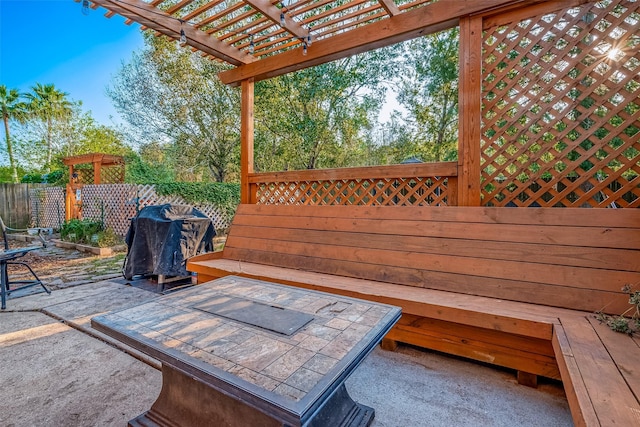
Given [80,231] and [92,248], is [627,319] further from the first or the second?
[80,231]

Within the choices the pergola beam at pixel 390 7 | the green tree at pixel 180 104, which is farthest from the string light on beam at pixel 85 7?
the green tree at pixel 180 104

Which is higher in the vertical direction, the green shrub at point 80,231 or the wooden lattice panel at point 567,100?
the wooden lattice panel at point 567,100

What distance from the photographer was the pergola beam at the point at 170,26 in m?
2.51

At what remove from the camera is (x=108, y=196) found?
6934 mm

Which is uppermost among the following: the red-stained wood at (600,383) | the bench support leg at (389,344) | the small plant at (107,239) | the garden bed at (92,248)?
the red-stained wood at (600,383)

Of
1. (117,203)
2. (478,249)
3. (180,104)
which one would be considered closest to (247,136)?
(478,249)

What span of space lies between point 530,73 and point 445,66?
4.41 m

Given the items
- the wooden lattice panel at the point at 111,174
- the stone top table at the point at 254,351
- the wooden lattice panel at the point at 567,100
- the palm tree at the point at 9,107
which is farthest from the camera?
the palm tree at the point at 9,107

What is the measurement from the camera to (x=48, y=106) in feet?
48.7

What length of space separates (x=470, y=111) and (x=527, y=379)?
183 centimetres

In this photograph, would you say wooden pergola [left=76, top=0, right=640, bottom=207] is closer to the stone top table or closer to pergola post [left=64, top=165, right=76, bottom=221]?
the stone top table

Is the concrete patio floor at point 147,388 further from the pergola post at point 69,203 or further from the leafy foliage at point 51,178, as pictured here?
the leafy foliage at point 51,178

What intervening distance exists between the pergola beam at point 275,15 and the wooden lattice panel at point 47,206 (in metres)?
9.09

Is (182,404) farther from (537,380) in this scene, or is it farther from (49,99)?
(49,99)
